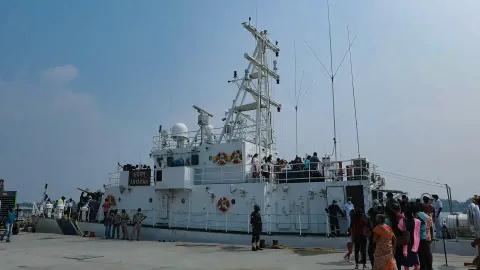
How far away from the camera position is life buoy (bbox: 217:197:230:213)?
1775 centimetres

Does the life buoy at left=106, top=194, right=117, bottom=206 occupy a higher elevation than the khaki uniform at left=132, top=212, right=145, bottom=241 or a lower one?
higher

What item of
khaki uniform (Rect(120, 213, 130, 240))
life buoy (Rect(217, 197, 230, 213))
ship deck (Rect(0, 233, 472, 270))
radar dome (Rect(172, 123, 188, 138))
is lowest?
ship deck (Rect(0, 233, 472, 270))

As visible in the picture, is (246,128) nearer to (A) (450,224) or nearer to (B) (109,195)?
(B) (109,195)

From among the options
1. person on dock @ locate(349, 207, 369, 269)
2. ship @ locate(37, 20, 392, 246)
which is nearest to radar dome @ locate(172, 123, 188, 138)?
ship @ locate(37, 20, 392, 246)

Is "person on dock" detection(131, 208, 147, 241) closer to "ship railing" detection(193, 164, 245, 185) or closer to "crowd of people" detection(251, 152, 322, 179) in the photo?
"ship railing" detection(193, 164, 245, 185)

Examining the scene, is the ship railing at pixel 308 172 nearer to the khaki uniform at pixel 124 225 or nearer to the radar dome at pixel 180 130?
the radar dome at pixel 180 130

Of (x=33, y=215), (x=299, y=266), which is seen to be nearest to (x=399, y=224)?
(x=299, y=266)

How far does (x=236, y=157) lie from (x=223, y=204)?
93.2 inches

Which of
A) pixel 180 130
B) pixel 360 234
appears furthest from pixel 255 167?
pixel 360 234

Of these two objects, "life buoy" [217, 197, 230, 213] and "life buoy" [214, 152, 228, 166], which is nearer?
"life buoy" [217, 197, 230, 213]

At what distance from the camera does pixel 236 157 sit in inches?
741

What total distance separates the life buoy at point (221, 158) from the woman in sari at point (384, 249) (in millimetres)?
12573

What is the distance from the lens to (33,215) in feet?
83.1

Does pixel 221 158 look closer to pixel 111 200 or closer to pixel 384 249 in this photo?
pixel 111 200
